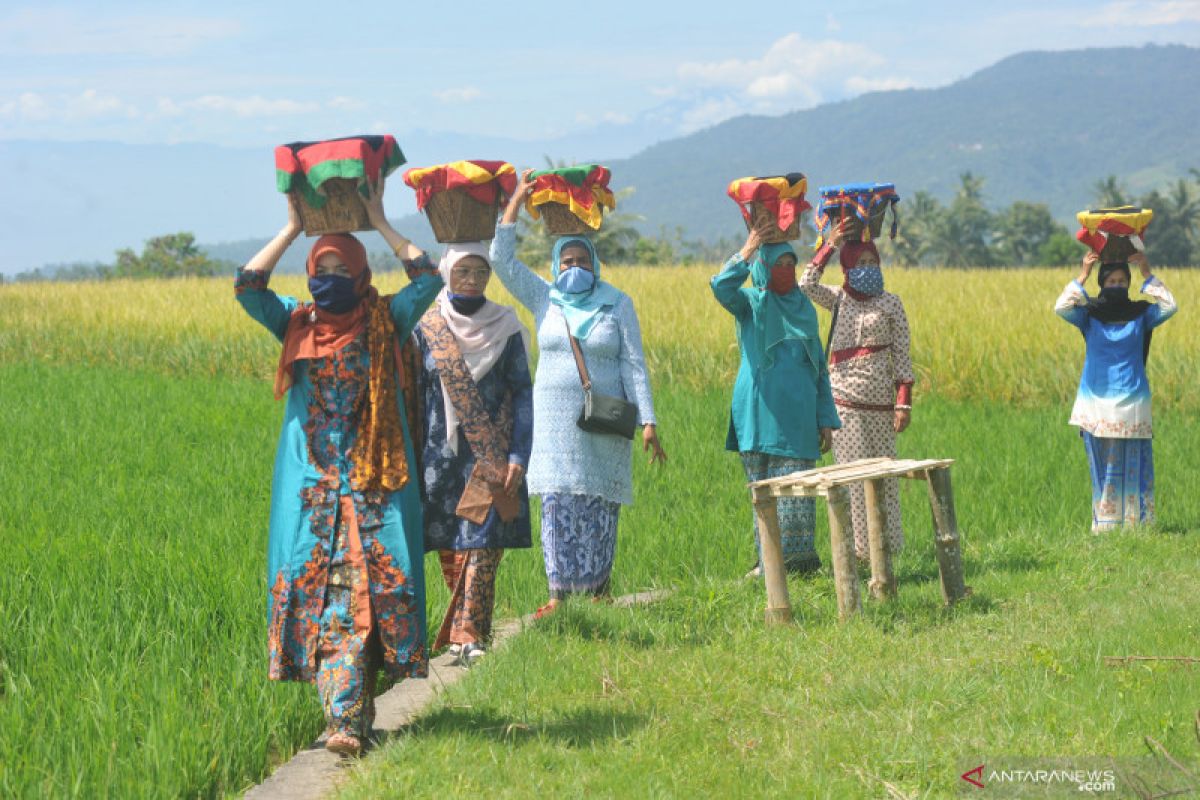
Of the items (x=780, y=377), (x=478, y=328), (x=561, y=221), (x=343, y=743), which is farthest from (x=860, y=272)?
(x=343, y=743)

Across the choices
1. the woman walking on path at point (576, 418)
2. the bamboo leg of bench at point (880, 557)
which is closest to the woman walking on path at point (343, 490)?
the woman walking on path at point (576, 418)

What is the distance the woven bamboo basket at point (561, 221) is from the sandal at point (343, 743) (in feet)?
8.57

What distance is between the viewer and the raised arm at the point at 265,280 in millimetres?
4512

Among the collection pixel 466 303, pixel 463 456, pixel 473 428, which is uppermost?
pixel 466 303

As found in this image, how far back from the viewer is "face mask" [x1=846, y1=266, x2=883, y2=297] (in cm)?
740

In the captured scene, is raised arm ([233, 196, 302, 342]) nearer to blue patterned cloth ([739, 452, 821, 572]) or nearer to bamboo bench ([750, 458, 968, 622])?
bamboo bench ([750, 458, 968, 622])

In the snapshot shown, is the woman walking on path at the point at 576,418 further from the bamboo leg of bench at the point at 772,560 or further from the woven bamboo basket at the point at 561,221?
the bamboo leg of bench at the point at 772,560

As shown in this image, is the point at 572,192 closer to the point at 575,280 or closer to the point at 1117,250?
the point at 575,280

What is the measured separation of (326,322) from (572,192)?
1.90m

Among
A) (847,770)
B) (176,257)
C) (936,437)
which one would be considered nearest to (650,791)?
(847,770)

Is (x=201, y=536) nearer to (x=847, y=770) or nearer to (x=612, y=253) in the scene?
(x=847, y=770)

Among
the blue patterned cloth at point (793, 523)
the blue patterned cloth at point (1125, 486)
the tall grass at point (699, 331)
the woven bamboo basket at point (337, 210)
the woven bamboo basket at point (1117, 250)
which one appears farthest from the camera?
the tall grass at point (699, 331)

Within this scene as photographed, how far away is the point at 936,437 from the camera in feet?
36.5

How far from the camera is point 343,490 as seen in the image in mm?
4574
